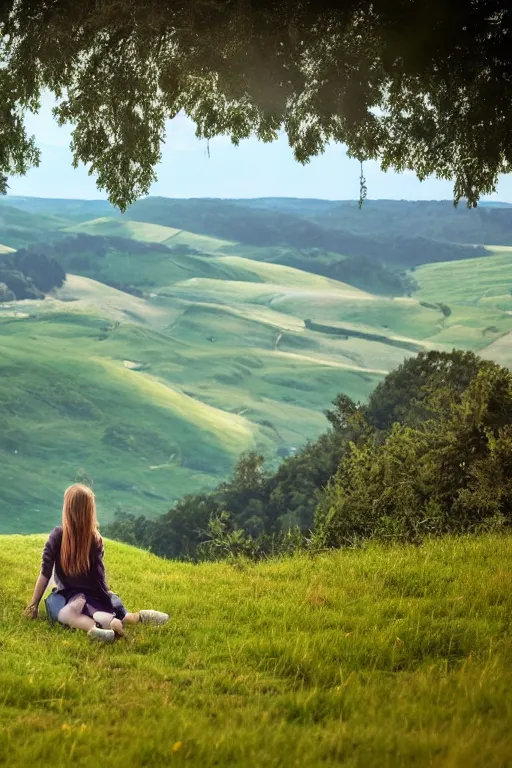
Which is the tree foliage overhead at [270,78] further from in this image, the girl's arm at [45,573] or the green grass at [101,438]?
the green grass at [101,438]

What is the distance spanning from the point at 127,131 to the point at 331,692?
874 cm

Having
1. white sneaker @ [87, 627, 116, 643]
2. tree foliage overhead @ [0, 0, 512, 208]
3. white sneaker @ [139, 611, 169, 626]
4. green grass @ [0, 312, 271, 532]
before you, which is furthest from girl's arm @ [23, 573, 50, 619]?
green grass @ [0, 312, 271, 532]

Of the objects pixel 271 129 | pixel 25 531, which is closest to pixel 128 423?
pixel 25 531

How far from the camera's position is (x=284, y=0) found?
11.2 m

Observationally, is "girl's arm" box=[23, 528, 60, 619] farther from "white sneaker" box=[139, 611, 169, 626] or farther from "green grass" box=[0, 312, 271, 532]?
"green grass" box=[0, 312, 271, 532]

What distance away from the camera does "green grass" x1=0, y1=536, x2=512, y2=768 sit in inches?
190

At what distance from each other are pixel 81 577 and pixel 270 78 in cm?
669

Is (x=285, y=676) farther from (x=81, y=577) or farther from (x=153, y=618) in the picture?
(x=81, y=577)

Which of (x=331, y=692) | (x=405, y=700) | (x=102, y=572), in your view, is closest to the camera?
(x=405, y=700)

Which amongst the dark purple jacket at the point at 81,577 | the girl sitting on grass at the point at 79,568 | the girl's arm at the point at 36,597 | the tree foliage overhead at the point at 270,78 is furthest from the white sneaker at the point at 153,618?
the tree foliage overhead at the point at 270,78

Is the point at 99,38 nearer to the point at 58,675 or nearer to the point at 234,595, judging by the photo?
the point at 234,595

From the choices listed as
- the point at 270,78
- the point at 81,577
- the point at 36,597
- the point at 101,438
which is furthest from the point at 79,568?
the point at 101,438

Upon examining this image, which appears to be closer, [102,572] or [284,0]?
[102,572]

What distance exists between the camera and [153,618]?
8.22 meters
